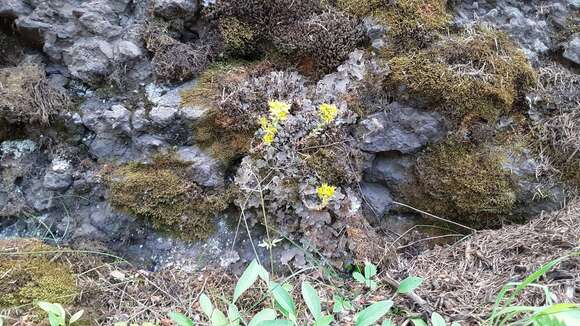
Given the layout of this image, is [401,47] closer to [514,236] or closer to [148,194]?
[514,236]

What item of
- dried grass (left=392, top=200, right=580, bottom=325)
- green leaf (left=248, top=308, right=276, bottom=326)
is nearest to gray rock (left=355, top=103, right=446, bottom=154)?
dried grass (left=392, top=200, right=580, bottom=325)

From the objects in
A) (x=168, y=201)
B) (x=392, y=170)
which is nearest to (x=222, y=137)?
(x=168, y=201)

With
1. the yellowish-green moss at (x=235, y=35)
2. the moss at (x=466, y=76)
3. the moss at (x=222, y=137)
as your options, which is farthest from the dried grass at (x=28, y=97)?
the moss at (x=466, y=76)

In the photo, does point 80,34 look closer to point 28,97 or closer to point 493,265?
point 28,97

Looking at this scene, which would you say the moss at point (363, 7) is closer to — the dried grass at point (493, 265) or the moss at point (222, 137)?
the moss at point (222, 137)

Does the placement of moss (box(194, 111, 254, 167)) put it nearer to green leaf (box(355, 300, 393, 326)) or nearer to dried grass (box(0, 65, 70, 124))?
dried grass (box(0, 65, 70, 124))

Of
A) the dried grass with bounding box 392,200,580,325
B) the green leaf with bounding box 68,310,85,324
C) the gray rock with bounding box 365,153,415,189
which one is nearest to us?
the green leaf with bounding box 68,310,85,324

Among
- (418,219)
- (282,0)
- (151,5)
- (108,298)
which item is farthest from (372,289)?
(151,5)
